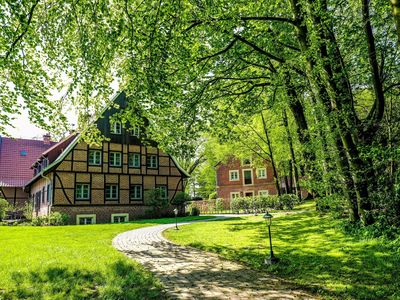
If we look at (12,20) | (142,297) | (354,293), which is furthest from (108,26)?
(354,293)

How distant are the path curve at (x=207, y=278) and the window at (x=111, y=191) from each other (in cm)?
1523

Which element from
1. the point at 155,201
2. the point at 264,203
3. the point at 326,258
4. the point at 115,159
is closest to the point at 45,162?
the point at 115,159

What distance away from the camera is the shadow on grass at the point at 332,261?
471 cm

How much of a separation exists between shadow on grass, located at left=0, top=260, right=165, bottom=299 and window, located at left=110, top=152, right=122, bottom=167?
58.8ft

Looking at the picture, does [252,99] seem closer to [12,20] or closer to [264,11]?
[264,11]

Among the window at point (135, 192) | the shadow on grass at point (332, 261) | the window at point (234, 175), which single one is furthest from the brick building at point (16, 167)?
the shadow on grass at point (332, 261)

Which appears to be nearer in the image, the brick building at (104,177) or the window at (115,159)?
the brick building at (104,177)

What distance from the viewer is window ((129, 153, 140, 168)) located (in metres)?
24.5

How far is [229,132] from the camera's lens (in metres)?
13.6

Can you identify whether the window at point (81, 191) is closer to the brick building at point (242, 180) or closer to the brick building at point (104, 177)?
the brick building at point (104, 177)

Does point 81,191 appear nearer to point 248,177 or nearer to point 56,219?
point 56,219

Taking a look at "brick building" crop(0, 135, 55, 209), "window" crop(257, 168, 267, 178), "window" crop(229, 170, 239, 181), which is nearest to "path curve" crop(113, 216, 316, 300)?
"brick building" crop(0, 135, 55, 209)

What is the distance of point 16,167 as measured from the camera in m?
31.2

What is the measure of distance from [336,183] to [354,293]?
4.06 meters
